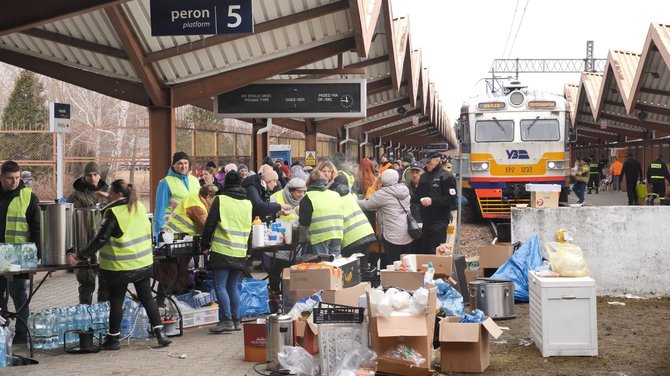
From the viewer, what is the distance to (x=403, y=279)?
10.5 m

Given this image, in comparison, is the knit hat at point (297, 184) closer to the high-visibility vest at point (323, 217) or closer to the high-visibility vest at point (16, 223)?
the high-visibility vest at point (323, 217)

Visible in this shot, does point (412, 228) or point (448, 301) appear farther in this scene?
point (412, 228)

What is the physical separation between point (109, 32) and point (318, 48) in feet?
14.1

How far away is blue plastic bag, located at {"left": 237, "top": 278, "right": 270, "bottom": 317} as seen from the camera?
38.6 feet

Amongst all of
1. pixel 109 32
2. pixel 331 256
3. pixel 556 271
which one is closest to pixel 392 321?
pixel 556 271

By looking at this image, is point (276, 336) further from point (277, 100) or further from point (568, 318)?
point (277, 100)

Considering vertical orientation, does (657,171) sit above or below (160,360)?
above

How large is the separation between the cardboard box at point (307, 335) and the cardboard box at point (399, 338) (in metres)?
0.60

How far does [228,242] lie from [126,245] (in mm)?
1292

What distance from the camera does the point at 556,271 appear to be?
9922 mm

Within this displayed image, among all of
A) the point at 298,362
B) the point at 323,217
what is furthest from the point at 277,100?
the point at 298,362

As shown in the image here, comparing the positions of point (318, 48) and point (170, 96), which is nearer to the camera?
point (170, 96)

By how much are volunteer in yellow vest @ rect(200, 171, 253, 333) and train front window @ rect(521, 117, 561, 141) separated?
14.5 m

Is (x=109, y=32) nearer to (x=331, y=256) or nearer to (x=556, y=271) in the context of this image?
(x=331, y=256)
